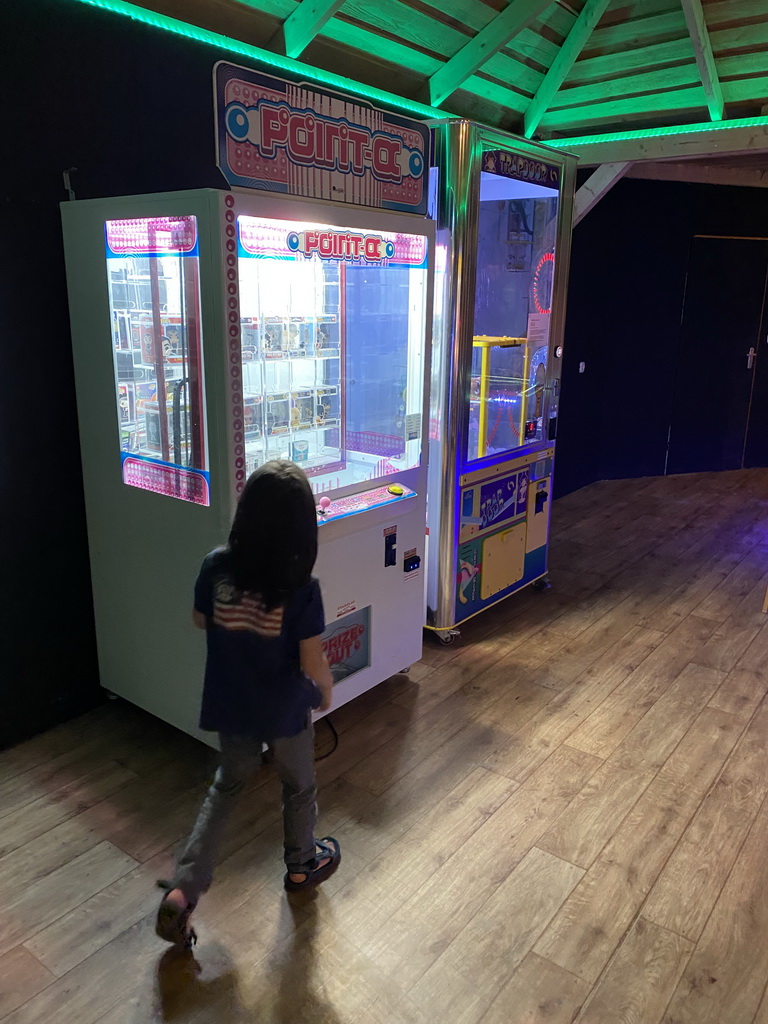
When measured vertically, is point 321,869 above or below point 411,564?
below

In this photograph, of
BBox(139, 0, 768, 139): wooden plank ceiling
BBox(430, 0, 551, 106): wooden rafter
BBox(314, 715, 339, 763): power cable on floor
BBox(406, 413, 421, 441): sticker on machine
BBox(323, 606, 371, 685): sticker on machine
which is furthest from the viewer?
BBox(430, 0, 551, 106): wooden rafter

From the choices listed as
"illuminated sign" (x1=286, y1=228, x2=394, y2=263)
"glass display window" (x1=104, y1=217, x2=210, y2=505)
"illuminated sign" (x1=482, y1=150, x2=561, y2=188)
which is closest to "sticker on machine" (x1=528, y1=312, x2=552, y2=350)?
"illuminated sign" (x1=482, y1=150, x2=561, y2=188)

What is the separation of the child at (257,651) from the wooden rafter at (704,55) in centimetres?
336

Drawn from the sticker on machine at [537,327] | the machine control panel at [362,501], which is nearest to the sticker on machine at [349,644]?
the machine control panel at [362,501]

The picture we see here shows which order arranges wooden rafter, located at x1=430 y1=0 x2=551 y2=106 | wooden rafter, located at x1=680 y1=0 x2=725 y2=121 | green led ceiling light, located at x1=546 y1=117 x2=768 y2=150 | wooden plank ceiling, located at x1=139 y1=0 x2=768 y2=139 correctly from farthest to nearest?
green led ceiling light, located at x1=546 y1=117 x2=768 y2=150 → wooden rafter, located at x1=680 y1=0 x2=725 y2=121 → wooden rafter, located at x1=430 y1=0 x2=551 y2=106 → wooden plank ceiling, located at x1=139 y1=0 x2=768 y2=139

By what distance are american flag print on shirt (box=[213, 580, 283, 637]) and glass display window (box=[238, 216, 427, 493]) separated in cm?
77

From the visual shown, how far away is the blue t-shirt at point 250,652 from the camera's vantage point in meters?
1.66

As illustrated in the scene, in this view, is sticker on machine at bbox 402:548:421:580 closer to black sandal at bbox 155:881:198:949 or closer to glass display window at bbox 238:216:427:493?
glass display window at bbox 238:216:427:493

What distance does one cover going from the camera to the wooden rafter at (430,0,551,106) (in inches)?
132

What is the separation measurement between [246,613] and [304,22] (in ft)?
7.84

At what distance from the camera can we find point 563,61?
402 cm

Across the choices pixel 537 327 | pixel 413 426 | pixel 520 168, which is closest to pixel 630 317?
pixel 537 327

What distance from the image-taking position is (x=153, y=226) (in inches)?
84.5

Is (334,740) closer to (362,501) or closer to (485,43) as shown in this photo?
(362,501)
